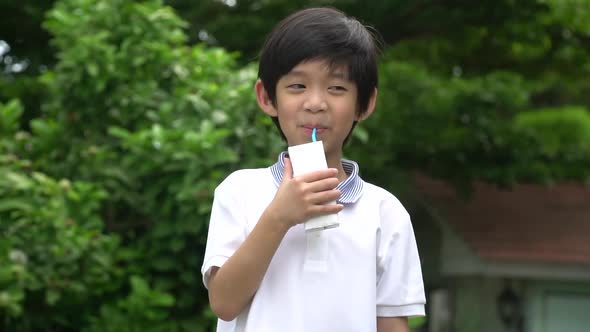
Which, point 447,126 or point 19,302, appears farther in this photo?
point 447,126

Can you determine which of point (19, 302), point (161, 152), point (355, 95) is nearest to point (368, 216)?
point (355, 95)

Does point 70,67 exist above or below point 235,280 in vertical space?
above

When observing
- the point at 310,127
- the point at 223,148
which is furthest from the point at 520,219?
the point at 310,127

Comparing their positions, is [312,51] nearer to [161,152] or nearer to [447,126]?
[161,152]

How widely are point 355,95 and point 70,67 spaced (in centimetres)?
290

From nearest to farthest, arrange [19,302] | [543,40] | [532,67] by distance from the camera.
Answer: [19,302] → [543,40] → [532,67]

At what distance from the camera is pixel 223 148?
3.82 meters

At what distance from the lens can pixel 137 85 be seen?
14.1 ft

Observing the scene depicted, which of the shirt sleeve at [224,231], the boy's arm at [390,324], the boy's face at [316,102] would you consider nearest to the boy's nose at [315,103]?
the boy's face at [316,102]

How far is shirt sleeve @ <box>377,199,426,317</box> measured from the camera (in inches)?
67.2

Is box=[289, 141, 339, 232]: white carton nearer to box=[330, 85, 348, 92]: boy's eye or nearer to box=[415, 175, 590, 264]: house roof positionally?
box=[330, 85, 348, 92]: boy's eye

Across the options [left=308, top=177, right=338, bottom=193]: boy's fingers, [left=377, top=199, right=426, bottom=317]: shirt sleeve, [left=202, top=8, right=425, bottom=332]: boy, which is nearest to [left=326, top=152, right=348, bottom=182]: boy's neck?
[left=202, top=8, right=425, bottom=332]: boy

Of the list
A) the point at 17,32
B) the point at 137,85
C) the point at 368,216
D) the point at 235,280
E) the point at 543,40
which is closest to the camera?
the point at 235,280

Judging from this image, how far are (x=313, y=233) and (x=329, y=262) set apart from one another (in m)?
0.06
